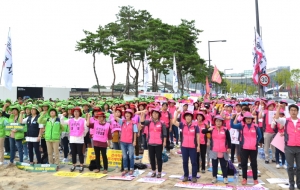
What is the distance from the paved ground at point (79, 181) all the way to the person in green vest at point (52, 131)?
0.63 meters

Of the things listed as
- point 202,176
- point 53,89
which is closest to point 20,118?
point 202,176

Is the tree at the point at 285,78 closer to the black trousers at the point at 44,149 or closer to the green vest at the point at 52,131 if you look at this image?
the black trousers at the point at 44,149

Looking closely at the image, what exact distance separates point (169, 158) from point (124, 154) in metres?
2.55

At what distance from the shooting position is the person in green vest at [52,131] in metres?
8.79

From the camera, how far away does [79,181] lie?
7621 millimetres

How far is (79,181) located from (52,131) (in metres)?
1.88

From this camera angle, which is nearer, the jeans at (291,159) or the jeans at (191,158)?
the jeans at (291,159)

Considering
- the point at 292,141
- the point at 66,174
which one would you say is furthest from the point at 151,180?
the point at 292,141

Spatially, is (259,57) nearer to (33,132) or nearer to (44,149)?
(44,149)

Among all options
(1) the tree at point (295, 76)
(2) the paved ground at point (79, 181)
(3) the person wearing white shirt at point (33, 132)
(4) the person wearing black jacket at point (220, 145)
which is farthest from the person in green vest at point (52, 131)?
(1) the tree at point (295, 76)

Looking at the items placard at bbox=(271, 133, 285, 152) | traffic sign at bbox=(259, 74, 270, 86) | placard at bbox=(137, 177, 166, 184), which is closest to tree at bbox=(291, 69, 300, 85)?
traffic sign at bbox=(259, 74, 270, 86)

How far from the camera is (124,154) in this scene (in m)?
8.27

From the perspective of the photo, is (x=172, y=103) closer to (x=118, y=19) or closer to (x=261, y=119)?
(x=261, y=119)

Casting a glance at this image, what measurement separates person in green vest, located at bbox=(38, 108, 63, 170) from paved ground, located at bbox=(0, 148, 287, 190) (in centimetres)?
63
